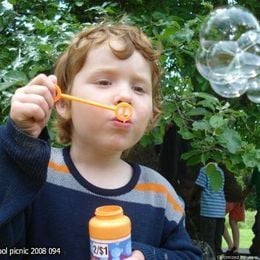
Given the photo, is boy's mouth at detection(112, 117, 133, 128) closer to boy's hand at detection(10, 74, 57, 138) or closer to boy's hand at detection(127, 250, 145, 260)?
boy's hand at detection(10, 74, 57, 138)

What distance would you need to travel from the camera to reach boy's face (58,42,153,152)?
3.38ft

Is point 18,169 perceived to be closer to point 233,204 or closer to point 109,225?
point 109,225

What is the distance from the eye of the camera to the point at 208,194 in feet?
12.7

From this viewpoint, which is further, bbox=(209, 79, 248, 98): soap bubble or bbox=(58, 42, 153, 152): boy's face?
bbox=(209, 79, 248, 98): soap bubble

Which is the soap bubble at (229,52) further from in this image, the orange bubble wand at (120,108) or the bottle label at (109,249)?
the bottle label at (109,249)

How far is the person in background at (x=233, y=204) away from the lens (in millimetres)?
4391

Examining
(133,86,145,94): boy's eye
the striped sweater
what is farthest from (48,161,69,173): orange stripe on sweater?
(133,86,145,94): boy's eye

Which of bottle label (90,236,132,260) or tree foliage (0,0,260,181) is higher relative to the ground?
tree foliage (0,0,260,181)

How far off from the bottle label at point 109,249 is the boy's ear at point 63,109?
347 mm

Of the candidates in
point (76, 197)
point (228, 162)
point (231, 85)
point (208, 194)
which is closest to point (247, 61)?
point (231, 85)

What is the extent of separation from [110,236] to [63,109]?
1.27ft

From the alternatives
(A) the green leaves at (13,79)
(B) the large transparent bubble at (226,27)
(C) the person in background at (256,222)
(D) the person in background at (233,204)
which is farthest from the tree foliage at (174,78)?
(D) the person in background at (233,204)

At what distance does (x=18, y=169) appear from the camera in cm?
92

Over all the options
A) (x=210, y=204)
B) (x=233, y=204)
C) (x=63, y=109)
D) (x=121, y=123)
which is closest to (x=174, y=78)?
(x=63, y=109)
